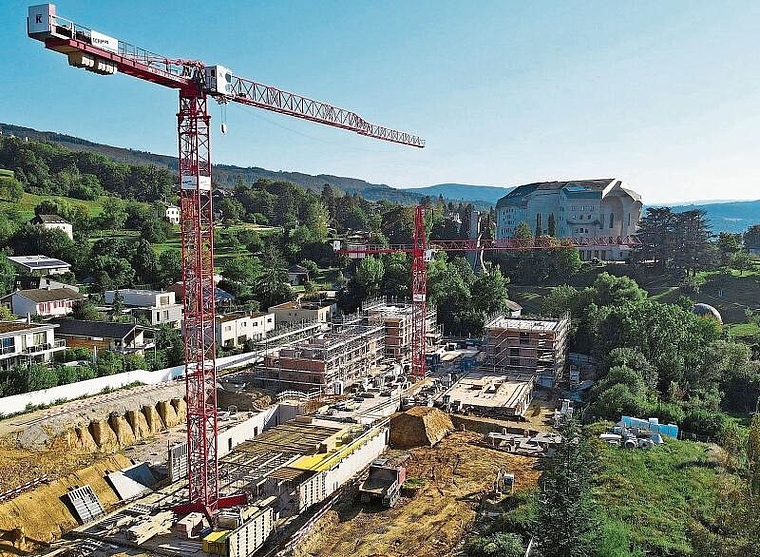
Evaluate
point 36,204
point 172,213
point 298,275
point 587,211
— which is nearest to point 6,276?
point 172,213

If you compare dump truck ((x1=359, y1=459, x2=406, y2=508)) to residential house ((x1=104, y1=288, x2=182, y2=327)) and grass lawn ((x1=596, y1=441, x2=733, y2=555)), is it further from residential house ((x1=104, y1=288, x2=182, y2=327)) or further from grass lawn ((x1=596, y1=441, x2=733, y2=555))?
residential house ((x1=104, y1=288, x2=182, y2=327))

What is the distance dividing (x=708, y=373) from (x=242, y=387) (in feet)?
71.6

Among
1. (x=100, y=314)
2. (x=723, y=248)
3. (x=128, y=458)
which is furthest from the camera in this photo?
(x=723, y=248)

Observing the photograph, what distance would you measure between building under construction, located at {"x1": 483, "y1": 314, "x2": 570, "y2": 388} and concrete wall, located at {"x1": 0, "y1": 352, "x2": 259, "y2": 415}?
1409cm

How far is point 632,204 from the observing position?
59094 mm

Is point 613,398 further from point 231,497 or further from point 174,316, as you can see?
point 174,316

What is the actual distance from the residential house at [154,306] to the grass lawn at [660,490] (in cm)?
2456

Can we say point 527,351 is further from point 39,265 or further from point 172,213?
point 39,265

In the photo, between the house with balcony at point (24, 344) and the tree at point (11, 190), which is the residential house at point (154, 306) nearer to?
the house with balcony at point (24, 344)

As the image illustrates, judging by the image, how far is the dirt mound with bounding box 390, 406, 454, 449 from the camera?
78.0ft

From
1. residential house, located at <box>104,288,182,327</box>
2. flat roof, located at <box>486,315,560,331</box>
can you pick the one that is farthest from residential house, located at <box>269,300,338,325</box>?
flat roof, located at <box>486,315,560,331</box>

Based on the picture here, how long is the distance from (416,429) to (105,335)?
15.4 metres

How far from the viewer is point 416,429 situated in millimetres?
23984

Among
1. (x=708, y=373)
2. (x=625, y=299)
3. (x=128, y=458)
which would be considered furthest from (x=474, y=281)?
(x=128, y=458)
